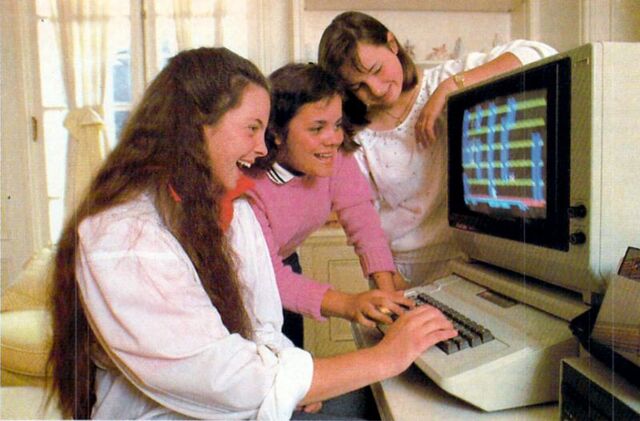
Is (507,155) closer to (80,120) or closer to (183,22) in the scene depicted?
(183,22)

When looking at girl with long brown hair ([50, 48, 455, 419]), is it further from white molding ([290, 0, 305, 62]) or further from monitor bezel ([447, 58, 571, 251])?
white molding ([290, 0, 305, 62])

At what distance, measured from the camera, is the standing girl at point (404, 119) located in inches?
41.0

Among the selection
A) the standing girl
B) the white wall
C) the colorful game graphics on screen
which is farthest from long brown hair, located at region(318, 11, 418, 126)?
the white wall

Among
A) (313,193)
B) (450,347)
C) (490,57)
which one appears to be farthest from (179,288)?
(490,57)

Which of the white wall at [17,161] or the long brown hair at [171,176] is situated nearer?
the long brown hair at [171,176]

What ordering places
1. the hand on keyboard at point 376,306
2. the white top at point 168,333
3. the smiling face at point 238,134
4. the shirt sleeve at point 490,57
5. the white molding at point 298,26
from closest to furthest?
the white top at point 168,333 < the smiling face at point 238,134 < the hand on keyboard at point 376,306 < the shirt sleeve at point 490,57 < the white molding at point 298,26

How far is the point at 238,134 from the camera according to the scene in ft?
2.25

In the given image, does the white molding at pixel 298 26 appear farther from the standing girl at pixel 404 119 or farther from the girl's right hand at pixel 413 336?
the girl's right hand at pixel 413 336

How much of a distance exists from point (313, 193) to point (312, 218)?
0.06 m

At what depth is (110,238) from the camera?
1.85 ft

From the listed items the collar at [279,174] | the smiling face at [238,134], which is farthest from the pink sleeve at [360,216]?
the smiling face at [238,134]

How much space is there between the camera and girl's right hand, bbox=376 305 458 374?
639 millimetres

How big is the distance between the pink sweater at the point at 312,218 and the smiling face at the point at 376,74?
15cm

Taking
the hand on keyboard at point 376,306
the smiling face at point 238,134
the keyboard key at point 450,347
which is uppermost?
the smiling face at point 238,134
